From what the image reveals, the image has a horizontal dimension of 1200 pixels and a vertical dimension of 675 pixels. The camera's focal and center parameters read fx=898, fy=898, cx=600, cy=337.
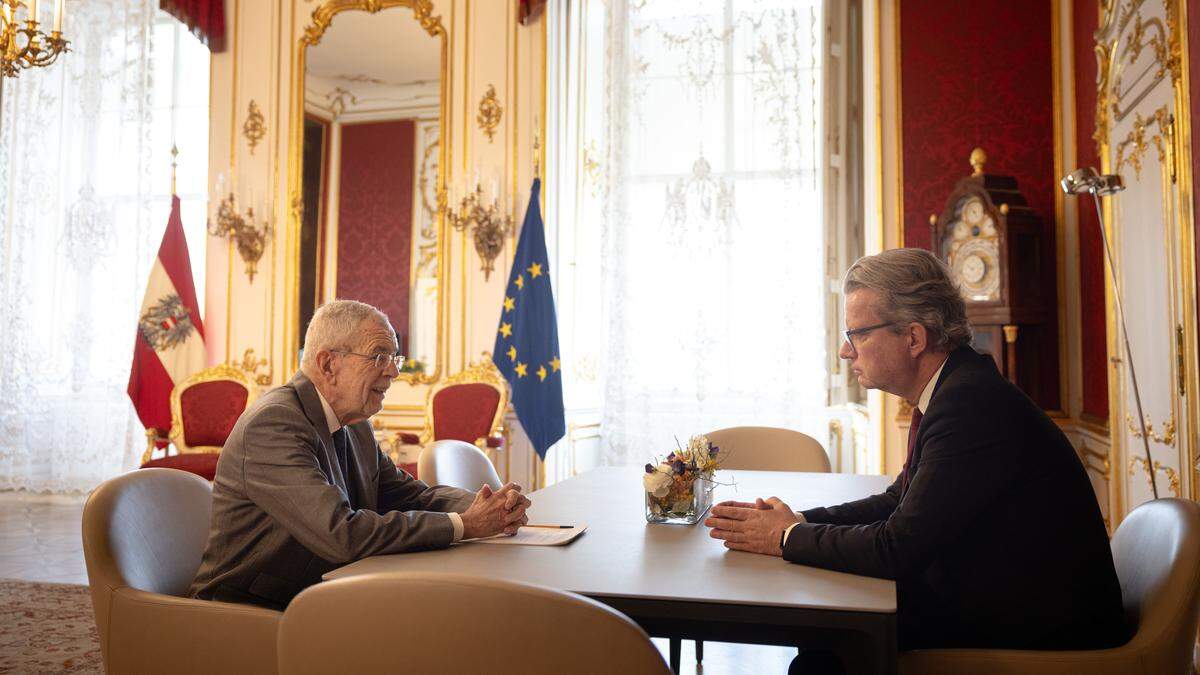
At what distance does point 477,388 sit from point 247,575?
355 cm

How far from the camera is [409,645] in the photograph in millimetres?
953

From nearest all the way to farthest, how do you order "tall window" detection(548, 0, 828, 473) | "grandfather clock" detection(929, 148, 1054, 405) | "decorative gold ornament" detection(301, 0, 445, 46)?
1. "grandfather clock" detection(929, 148, 1054, 405)
2. "tall window" detection(548, 0, 828, 473)
3. "decorative gold ornament" detection(301, 0, 445, 46)

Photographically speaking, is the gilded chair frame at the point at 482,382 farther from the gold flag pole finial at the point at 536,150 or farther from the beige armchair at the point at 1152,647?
the beige armchair at the point at 1152,647

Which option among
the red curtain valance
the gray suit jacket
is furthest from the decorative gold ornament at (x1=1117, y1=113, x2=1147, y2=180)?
the red curtain valance

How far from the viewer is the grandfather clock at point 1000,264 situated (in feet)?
13.8

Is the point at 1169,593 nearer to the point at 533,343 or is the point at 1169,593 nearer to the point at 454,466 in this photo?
the point at 454,466

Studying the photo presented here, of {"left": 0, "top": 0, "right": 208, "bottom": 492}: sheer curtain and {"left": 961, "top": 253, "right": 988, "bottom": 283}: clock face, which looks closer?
{"left": 961, "top": 253, "right": 988, "bottom": 283}: clock face

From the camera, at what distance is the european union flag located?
5293 mm

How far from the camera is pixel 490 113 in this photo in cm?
569

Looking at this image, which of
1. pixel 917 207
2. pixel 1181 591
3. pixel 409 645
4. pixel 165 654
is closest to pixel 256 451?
pixel 165 654

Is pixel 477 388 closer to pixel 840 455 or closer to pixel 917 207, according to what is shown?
pixel 840 455

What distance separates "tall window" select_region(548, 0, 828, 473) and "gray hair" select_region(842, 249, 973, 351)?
11.1ft

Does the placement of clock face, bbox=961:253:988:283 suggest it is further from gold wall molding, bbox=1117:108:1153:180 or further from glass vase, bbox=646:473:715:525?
glass vase, bbox=646:473:715:525

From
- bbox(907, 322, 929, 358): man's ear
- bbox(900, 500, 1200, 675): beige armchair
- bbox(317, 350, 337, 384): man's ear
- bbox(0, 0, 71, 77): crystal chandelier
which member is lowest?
bbox(900, 500, 1200, 675): beige armchair
